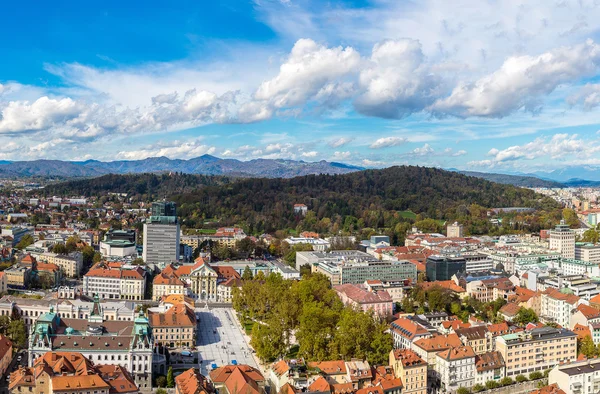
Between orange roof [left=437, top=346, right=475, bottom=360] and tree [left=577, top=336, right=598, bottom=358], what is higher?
orange roof [left=437, top=346, right=475, bottom=360]

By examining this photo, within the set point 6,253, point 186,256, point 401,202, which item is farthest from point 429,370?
point 401,202

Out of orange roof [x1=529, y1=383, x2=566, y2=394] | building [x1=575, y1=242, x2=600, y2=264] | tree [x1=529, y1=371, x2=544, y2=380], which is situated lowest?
tree [x1=529, y1=371, x2=544, y2=380]

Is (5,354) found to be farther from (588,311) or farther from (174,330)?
(588,311)

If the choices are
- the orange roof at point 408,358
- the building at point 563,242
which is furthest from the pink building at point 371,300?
the building at point 563,242

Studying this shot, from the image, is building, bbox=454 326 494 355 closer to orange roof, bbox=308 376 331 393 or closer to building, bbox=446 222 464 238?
orange roof, bbox=308 376 331 393

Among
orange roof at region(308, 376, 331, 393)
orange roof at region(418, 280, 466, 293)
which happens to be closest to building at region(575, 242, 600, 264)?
orange roof at region(418, 280, 466, 293)
